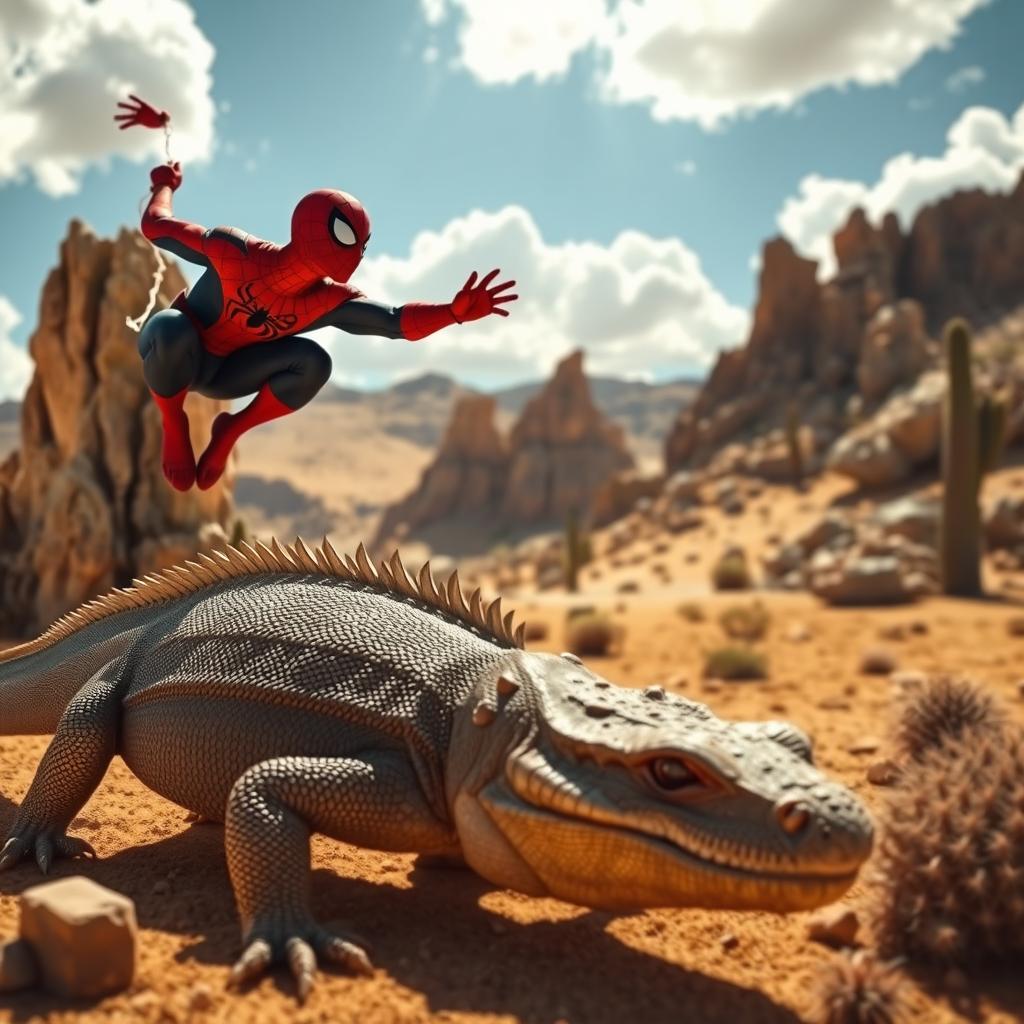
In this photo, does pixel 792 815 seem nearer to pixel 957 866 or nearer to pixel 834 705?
pixel 957 866

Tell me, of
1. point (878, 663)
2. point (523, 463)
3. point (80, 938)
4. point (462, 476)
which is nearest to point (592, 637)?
point (878, 663)

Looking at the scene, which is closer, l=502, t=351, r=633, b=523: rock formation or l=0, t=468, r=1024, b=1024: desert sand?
l=0, t=468, r=1024, b=1024: desert sand

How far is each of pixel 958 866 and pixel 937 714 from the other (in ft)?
9.71

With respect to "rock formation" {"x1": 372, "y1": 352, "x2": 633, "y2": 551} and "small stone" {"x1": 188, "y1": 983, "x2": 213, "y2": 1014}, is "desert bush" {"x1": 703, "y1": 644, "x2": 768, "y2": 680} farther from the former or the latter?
"rock formation" {"x1": 372, "y1": 352, "x2": 633, "y2": 551}

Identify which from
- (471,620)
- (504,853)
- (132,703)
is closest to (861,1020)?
(504,853)

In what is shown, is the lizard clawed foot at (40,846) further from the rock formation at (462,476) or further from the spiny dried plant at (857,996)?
the rock formation at (462,476)

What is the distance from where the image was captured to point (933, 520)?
1087 inches

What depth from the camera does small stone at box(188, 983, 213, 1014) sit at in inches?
125

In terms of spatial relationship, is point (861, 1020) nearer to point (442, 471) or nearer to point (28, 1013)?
point (28, 1013)

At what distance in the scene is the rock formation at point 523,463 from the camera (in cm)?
6775

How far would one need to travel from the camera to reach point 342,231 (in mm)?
5441

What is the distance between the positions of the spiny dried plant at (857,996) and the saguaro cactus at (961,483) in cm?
2084

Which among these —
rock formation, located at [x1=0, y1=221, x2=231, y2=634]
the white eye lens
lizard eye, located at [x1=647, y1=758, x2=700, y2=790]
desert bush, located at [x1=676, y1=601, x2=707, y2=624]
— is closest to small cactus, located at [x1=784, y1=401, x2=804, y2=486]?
desert bush, located at [x1=676, y1=601, x2=707, y2=624]

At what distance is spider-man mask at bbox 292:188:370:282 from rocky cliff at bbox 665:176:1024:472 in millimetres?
45676
